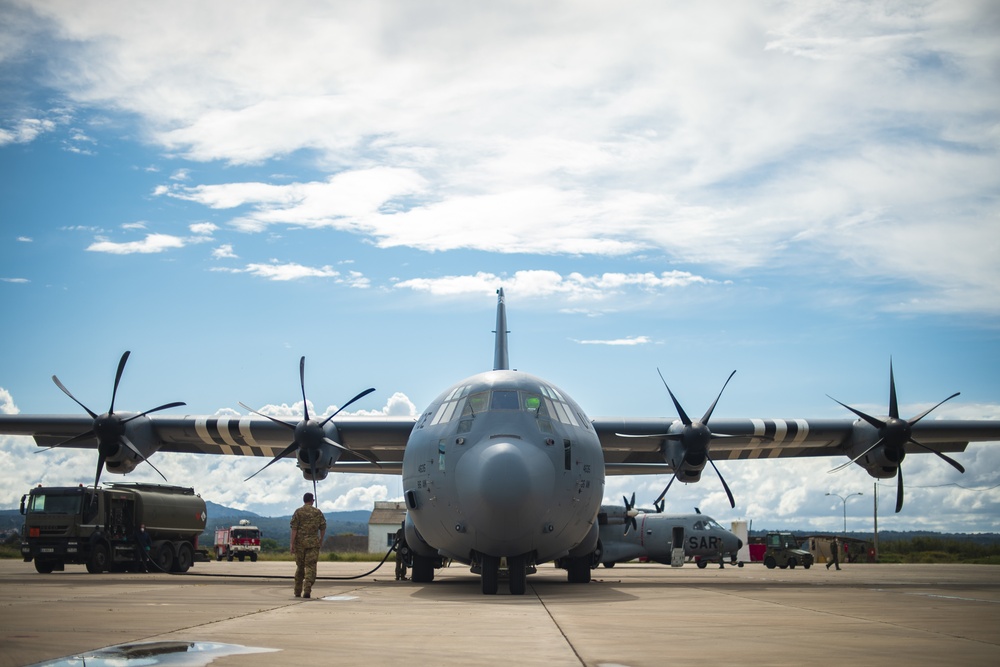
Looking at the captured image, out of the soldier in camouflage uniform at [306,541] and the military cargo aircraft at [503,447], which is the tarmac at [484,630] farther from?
the military cargo aircraft at [503,447]

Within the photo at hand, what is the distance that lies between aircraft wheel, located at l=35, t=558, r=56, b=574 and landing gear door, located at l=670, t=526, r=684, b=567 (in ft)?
87.8

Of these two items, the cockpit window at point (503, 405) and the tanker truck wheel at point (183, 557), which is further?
the tanker truck wheel at point (183, 557)

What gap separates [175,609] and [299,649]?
5079mm

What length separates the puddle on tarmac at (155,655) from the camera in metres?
6.65

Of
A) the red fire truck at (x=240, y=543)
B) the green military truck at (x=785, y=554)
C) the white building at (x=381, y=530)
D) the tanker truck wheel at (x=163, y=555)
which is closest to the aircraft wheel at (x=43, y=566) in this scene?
the tanker truck wheel at (x=163, y=555)

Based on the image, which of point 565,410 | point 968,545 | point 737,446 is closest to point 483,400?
point 565,410

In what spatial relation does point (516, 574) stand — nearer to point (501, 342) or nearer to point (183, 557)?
point (501, 342)

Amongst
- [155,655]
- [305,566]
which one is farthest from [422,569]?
[155,655]

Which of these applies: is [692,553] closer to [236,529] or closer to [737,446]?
[737,446]

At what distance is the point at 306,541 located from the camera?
15.6 metres

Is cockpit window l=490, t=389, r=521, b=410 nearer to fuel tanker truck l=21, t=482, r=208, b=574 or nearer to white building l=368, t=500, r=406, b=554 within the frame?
fuel tanker truck l=21, t=482, r=208, b=574

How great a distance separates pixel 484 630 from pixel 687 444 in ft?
50.7

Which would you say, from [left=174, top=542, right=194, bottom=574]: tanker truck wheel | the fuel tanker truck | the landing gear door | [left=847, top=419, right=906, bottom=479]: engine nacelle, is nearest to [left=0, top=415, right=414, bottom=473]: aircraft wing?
the fuel tanker truck

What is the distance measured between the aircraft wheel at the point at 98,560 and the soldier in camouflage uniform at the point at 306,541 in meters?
13.1
